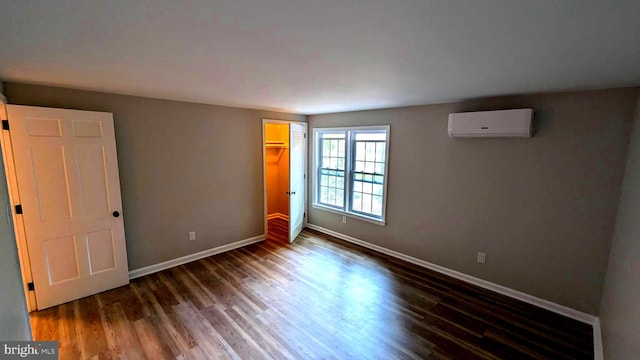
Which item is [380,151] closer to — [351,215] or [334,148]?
[334,148]

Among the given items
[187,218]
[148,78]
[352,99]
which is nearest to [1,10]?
[148,78]

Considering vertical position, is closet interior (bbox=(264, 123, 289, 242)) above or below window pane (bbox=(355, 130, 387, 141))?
below

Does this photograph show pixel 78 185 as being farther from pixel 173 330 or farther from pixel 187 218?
pixel 173 330

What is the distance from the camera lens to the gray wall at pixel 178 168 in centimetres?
305

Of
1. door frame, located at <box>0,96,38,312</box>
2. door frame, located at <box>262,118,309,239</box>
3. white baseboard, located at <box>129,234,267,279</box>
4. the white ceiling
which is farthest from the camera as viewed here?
door frame, located at <box>262,118,309,239</box>

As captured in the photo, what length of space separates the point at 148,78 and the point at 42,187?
1.62 metres

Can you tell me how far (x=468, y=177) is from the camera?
3.22 m

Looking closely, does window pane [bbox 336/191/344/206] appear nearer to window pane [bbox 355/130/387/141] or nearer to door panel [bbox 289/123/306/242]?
door panel [bbox 289/123/306/242]

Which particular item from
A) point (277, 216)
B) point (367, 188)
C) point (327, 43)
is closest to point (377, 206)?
point (367, 188)

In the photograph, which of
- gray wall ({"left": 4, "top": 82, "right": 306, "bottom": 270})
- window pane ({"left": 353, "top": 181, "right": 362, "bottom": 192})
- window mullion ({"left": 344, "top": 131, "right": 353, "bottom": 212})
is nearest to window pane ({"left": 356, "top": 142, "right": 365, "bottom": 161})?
window mullion ({"left": 344, "top": 131, "right": 353, "bottom": 212})

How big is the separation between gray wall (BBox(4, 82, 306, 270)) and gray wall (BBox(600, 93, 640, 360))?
4.20 metres

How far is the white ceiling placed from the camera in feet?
3.43

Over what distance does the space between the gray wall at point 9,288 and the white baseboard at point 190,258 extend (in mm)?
1315

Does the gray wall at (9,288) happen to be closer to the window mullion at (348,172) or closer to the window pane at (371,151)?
the window mullion at (348,172)
